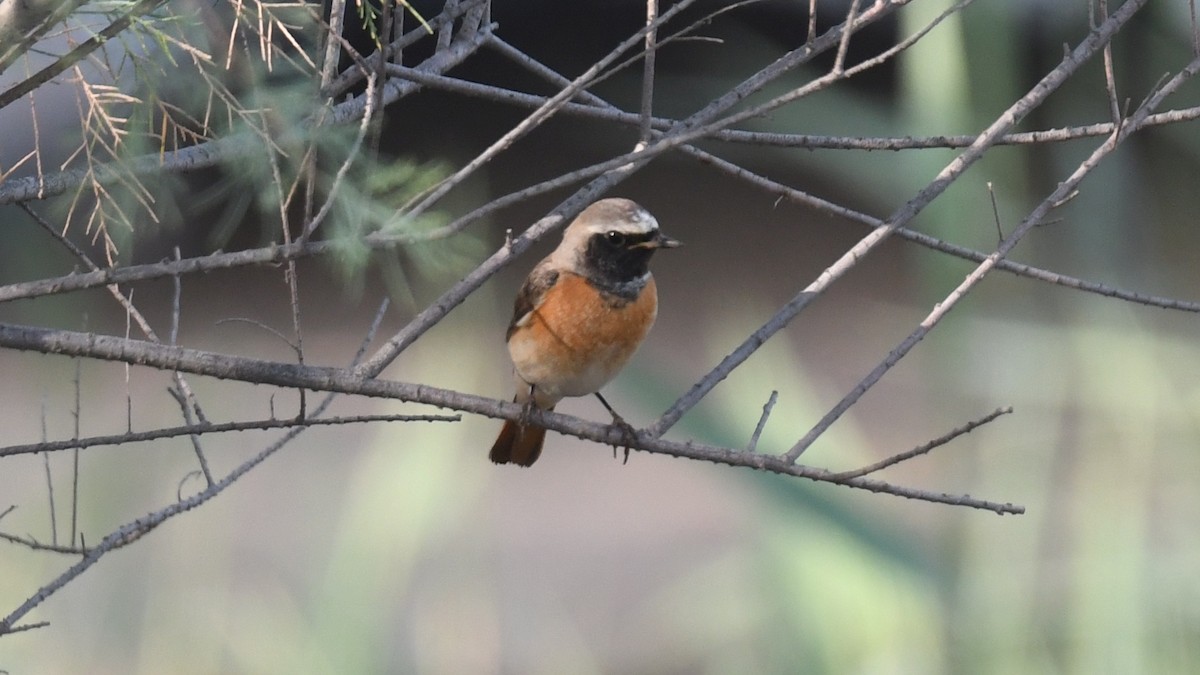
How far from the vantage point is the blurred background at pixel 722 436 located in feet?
9.24

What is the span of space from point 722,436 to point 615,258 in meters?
0.50

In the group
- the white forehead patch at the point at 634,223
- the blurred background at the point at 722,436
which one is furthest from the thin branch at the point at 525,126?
the white forehead patch at the point at 634,223

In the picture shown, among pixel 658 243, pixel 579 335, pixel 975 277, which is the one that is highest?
pixel 658 243

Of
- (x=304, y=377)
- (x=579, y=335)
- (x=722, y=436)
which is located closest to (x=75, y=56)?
(x=304, y=377)

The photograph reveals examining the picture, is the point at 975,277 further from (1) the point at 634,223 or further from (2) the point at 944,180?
(1) the point at 634,223

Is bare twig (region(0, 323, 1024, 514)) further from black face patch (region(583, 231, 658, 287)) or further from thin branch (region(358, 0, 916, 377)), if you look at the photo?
black face patch (region(583, 231, 658, 287))

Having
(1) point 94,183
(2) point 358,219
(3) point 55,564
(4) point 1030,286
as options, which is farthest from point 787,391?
(3) point 55,564

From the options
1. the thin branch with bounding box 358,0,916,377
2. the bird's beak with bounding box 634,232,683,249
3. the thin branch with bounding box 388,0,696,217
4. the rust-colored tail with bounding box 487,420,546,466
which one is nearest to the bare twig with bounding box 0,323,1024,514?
the thin branch with bounding box 358,0,916,377

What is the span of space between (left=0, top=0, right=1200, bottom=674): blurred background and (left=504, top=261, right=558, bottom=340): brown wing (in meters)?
0.49

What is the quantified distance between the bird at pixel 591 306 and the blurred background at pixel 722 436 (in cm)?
32

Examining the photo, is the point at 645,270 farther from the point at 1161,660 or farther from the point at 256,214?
the point at 256,214

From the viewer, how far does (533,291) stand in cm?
309

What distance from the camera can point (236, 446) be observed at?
4.76 meters

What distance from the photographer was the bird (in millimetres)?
2967
